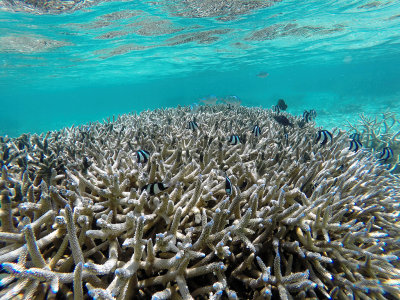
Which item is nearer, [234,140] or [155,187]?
[155,187]

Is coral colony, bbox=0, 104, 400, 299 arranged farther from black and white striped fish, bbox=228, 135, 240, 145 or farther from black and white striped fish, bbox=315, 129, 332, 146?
black and white striped fish, bbox=315, 129, 332, 146

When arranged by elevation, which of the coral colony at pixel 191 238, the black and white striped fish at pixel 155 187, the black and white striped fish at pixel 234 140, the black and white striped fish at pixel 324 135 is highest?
the black and white striped fish at pixel 324 135

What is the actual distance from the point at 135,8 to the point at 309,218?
17297mm

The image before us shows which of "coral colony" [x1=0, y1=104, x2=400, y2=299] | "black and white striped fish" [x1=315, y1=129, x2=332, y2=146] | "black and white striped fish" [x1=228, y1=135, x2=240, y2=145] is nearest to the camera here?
"coral colony" [x1=0, y1=104, x2=400, y2=299]

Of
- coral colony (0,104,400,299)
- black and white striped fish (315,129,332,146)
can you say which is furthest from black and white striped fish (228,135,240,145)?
black and white striped fish (315,129,332,146)

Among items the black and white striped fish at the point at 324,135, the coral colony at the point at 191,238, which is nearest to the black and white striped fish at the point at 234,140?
the coral colony at the point at 191,238

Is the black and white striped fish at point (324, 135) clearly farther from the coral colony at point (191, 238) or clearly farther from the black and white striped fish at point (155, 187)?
the black and white striped fish at point (155, 187)

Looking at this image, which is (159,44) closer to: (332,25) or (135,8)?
(135,8)

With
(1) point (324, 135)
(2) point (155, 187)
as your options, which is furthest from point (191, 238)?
(1) point (324, 135)

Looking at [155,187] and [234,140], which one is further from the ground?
[234,140]

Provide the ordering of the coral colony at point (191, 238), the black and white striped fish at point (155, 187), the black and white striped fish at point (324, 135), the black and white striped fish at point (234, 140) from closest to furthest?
the coral colony at point (191, 238) → the black and white striped fish at point (155, 187) → the black and white striped fish at point (234, 140) → the black and white striped fish at point (324, 135)

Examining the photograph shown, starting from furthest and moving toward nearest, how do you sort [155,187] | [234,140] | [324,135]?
[324,135] → [234,140] → [155,187]

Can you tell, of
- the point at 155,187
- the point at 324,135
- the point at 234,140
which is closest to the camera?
the point at 155,187

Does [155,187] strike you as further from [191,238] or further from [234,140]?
[234,140]
